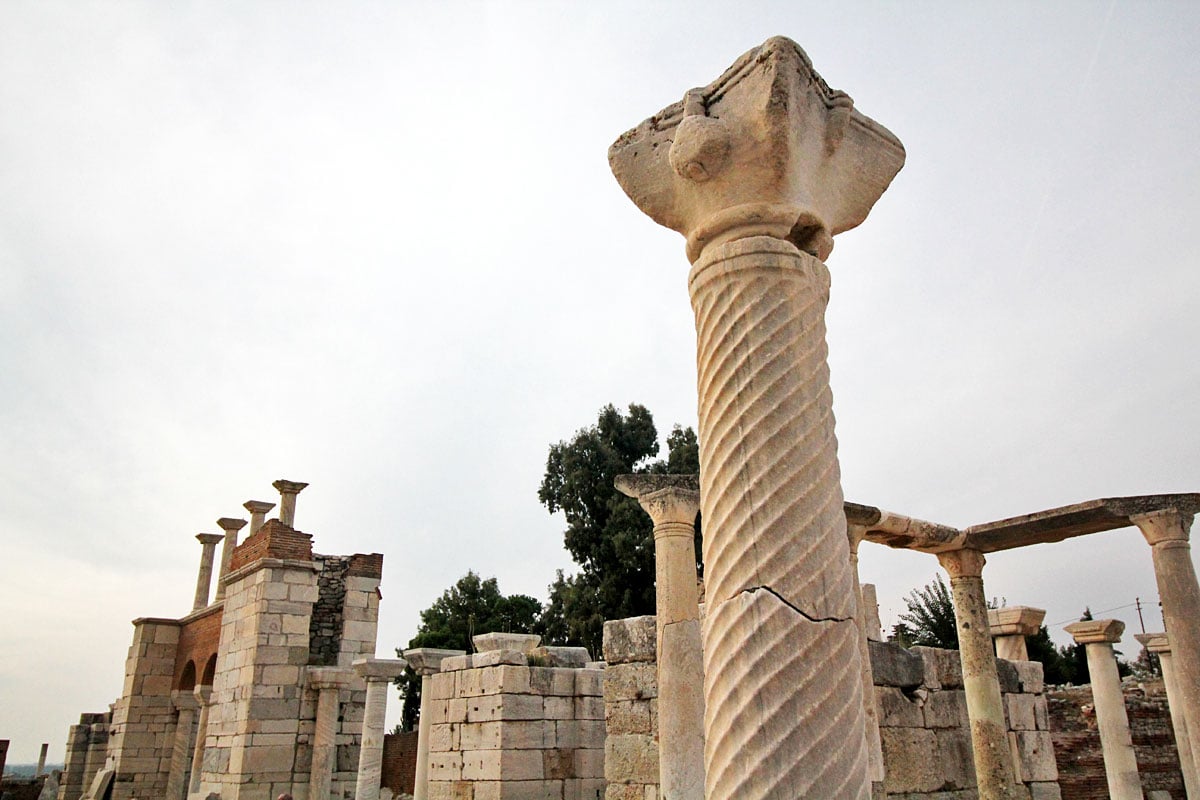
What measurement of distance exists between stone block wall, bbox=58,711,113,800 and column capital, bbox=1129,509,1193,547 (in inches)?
1176

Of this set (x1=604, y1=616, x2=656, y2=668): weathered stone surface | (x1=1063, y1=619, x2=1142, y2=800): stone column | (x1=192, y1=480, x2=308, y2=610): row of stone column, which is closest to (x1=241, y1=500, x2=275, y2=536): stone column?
(x1=192, y1=480, x2=308, y2=610): row of stone column

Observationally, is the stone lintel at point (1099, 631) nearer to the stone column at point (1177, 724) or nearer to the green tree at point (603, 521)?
the stone column at point (1177, 724)

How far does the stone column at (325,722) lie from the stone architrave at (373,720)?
1738 millimetres

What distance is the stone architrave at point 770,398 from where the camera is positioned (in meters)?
2.71

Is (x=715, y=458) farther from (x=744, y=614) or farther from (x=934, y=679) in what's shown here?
(x=934, y=679)

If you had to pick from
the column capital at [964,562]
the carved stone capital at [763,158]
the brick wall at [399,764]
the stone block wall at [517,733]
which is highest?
the carved stone capital at [763,158]

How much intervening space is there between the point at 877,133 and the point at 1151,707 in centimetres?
2009

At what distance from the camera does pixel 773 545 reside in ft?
9.39

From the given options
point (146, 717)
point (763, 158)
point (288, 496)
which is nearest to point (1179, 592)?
point (763, 158)

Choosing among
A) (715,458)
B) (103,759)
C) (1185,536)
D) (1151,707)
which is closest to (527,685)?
(1185,536)

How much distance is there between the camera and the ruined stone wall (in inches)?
695

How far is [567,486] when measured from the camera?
3030cm

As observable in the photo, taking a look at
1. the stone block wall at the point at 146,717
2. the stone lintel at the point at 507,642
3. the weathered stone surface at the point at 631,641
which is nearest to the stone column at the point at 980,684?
the weathered stone surface at the point at 631,641

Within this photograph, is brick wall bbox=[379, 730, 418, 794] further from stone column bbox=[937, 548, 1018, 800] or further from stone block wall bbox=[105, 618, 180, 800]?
stone column bbox=[937, 548, 1018, 800]
